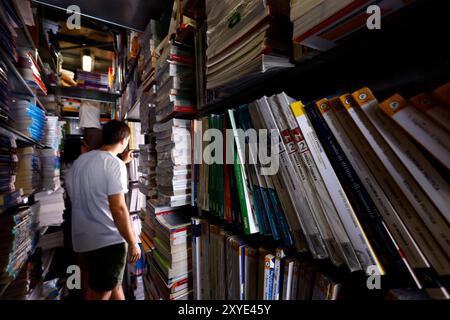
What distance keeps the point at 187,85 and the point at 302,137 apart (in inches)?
30.2

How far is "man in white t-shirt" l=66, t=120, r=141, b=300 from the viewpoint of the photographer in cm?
162

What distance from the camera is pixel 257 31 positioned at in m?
0.54

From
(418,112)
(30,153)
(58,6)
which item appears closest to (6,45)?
(58,6)

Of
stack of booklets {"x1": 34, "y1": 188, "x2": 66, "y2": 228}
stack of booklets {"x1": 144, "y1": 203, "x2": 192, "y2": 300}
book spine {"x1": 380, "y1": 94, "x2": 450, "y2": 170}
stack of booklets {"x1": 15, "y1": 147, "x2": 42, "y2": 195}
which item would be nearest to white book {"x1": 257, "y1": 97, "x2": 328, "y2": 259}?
book spine {"x1": 380, "y1": 94, "x2": 450, "y2": 170}

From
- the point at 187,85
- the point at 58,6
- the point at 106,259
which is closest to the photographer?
the point at 187,85

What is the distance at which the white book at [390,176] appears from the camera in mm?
318

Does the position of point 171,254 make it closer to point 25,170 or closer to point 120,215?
point 120,215

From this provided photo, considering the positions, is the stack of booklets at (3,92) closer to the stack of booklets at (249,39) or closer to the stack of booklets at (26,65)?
the stack of booklets at (26,65)

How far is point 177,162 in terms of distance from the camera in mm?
960

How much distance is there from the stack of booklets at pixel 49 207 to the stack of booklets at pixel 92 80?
5.46 feet

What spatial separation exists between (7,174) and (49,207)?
115cm

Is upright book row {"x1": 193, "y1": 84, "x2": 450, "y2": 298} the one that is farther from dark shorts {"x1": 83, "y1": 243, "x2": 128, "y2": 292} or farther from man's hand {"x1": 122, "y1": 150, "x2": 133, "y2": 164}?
man's hand {"x1": 122, "y1": 150, "x2": 133, "y2": 164}

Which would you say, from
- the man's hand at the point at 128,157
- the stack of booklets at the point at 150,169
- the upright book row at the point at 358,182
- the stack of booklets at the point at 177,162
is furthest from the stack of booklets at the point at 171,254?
the man's hand at the point at 128,157
